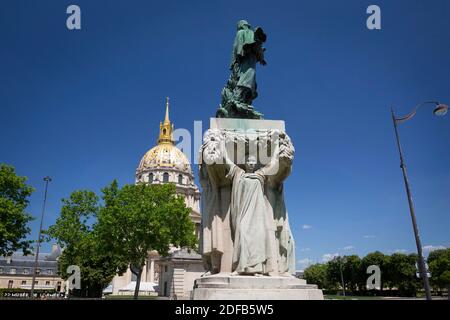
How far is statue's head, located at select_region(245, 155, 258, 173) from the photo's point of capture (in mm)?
7836

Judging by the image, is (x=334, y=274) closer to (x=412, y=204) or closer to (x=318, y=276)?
(x=318, y=276)

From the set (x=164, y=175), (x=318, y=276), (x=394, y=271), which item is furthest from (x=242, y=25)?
(x=164, y=175)

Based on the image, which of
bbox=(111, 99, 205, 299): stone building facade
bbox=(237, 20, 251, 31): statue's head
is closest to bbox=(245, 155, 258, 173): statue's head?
bbox=(237, 20, 251, 31): statue's head

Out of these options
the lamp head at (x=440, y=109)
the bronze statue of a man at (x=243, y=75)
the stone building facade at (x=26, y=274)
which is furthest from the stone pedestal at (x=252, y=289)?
the stone building facade at (x=26, y=274)

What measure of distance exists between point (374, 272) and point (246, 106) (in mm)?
71704

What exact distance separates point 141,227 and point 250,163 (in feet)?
105

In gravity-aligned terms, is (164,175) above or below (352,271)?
above

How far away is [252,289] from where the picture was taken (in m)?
6.54

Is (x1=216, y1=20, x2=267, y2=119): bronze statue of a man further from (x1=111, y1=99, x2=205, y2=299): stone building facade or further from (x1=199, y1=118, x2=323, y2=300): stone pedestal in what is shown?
(x1=111, y1=99, x2=205, y2=299): stone building facade

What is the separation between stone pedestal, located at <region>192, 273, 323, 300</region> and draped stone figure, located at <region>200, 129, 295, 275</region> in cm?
41

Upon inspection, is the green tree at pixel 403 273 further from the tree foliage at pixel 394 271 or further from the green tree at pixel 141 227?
the green tree at pixel 141 227

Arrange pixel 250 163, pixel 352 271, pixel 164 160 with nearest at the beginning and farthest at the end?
1. pixel 250 163
2. pixel 352 271
3. pixel 164 160
